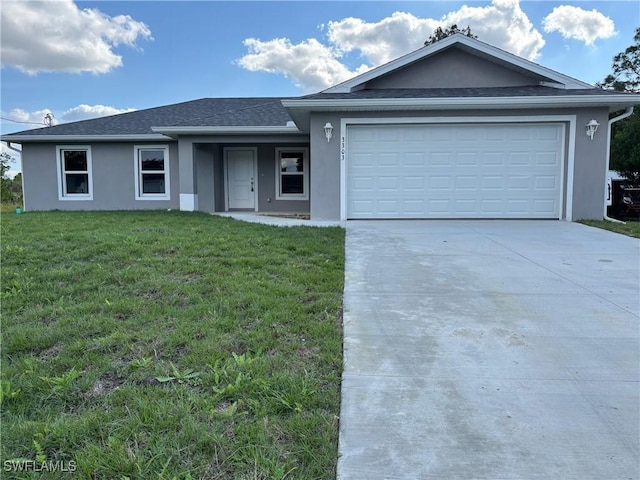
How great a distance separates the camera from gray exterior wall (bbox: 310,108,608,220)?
34.0ft

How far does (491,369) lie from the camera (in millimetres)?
3264

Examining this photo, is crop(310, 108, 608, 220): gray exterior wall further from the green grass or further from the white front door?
the white front door

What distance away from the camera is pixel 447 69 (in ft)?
38.4

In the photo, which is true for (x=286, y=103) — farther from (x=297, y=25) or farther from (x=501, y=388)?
(x=501, y=388)

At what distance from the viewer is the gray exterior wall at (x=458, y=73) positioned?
11.7m

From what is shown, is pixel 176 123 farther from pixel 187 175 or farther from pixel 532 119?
A: pixel 532 119

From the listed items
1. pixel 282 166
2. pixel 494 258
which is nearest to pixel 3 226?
pixel 282 166

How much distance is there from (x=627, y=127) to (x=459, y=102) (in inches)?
684

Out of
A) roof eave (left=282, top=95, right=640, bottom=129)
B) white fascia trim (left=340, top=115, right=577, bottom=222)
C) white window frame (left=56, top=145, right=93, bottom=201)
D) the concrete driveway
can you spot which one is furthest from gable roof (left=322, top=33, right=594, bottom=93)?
white window frame (left=56, top=145, right=93, bottom=201)

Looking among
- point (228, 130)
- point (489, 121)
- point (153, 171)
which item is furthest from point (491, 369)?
point (153, 171)

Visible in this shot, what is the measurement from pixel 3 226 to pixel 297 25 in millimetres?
11107

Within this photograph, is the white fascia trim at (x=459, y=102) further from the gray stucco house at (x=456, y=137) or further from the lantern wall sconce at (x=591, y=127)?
the lantern wall sconce at (x=591, y=127)

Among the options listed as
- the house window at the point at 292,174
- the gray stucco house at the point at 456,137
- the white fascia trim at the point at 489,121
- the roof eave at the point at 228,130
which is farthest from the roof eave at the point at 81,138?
the white fascia trim at the point at 489,121

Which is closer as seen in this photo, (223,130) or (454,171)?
(454,171)
